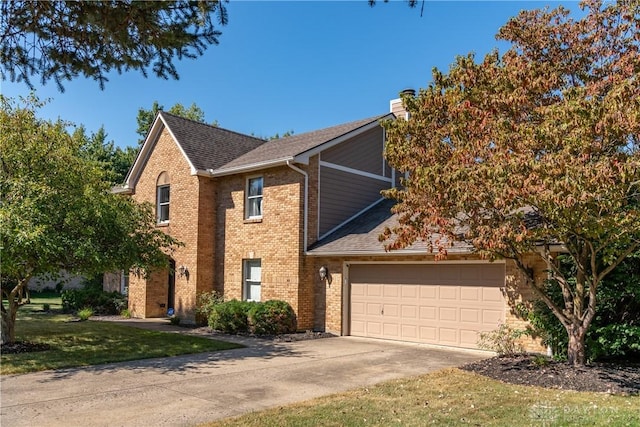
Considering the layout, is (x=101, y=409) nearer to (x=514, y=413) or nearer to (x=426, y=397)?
(x=426, y=397)

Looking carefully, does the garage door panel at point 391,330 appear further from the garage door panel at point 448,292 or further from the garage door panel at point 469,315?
the garage door panel at point 469,315

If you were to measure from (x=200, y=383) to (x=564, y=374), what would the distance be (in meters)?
6.40

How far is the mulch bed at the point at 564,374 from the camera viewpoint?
28.5 feet

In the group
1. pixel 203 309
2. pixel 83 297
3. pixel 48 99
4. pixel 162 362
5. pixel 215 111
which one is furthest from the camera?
pixel 215 111

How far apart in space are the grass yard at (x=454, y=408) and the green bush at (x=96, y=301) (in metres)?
16.5

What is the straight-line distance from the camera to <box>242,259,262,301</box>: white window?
58.4 feet

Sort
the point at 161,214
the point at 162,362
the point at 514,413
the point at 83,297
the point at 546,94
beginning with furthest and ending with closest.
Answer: the point at 83,297, the point at 161,214, the point at 162,362, the point at 546,94, the point at 514,413

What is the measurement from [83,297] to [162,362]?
13.1m

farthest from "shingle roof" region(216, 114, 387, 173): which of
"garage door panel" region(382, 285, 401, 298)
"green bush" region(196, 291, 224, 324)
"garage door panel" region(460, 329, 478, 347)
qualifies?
"garage door panel" region(460, 329, 478, 347)

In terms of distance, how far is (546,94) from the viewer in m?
10.2

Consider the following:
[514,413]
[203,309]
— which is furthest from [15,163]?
[514,413]

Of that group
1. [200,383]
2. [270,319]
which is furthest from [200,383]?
[270,319]

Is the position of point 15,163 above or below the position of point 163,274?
above

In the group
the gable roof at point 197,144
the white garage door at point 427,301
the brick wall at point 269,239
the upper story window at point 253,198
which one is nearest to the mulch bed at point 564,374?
the white garage door at point 427,301
